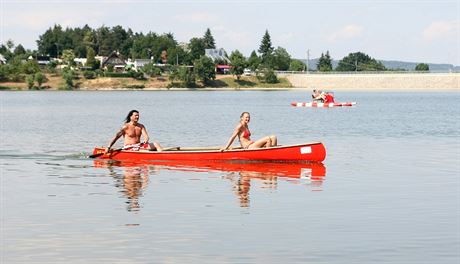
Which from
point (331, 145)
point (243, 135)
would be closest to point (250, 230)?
point (243, 135)

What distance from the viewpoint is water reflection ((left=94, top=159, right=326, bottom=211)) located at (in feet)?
91.2

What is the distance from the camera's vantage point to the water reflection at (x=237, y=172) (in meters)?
27.8

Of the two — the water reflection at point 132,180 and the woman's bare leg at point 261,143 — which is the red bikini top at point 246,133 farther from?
the water reflection at point 132,180

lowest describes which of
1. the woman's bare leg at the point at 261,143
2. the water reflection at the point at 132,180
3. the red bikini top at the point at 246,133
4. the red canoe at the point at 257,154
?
the water reflection at the point at 132,180

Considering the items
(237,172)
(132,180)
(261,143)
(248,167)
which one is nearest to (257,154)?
(261,143)

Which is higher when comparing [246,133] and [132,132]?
[246,133]

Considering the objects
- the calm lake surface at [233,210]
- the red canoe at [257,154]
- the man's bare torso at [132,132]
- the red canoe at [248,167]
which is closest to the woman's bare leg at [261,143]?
the red canoe at [257,154]

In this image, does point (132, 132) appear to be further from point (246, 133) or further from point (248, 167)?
point (248, 167)

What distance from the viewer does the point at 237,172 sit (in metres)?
32.0

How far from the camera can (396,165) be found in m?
36.0

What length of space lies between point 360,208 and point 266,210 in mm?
2467

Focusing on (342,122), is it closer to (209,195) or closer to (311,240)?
(209,195)

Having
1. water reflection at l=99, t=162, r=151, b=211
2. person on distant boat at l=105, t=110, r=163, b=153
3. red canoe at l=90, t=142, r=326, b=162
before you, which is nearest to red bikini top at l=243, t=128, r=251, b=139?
red canoe at l=90, t=142, r=326, b=162

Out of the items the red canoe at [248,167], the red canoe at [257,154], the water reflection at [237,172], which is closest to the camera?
the water reflection at [237,172]
